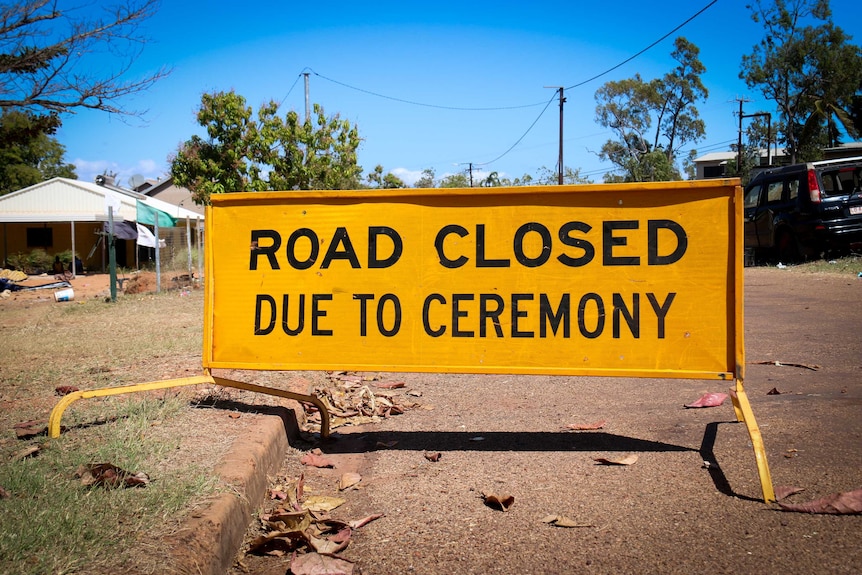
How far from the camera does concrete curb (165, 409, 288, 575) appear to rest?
2.62 meters

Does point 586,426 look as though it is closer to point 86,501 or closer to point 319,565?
point 319,565

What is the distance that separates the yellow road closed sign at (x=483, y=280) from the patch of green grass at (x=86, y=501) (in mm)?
924

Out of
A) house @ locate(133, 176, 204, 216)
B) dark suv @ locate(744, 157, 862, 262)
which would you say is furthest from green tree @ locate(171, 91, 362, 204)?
house @ locate(133, 176, 204, 216)

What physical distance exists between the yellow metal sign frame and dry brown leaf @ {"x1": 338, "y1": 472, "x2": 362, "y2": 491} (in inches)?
27.3

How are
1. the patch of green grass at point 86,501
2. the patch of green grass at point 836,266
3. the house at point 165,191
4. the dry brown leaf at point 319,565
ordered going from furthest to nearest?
the house at point 165,191
the patch of green grass at point 836,266
the dry brown leaf at point 319,565
the patch of green grass at point 86,501

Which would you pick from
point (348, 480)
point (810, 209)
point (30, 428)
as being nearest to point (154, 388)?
point (30, 428)

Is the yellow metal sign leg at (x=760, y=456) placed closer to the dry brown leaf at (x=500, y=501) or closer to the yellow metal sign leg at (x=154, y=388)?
the dry brown leaf at (x=500, y=501)

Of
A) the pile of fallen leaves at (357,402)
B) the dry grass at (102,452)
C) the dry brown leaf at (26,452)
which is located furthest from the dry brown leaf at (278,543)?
the pile of fallen leaves at (357,402)

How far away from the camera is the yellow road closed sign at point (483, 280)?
13.6 feet

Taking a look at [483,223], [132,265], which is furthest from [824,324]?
[132,265]

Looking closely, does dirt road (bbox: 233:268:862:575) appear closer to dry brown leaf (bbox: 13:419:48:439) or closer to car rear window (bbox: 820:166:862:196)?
dry brown leaf (bbox: 13:419:48:439)

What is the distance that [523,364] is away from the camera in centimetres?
426

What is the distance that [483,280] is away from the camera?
4344 mm

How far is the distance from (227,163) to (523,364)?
2709 cm
